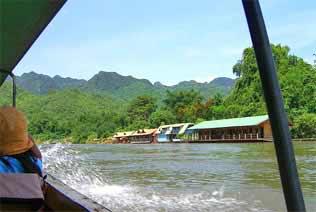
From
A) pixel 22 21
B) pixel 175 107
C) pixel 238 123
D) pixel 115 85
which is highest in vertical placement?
pixel 115 85

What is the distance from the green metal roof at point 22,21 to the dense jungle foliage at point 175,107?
26.0m

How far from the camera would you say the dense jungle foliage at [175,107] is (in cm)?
3416

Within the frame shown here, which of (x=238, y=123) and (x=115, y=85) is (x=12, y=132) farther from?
(x=115, y=85)

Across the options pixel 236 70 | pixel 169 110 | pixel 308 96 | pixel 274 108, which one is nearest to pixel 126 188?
pixel 274 108

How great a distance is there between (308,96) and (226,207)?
3149 cm

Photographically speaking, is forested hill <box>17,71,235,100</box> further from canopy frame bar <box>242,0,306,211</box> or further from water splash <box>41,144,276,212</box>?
canopy frame bar <box>242,0,306,211</box>

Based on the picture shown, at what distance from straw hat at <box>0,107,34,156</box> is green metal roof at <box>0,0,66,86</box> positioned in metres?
0.78

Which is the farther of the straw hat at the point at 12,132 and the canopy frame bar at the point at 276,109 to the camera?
the straw hat at the point at 12,132

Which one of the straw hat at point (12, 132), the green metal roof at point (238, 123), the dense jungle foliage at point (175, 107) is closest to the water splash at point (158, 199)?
the straw hat at point (12, 132)

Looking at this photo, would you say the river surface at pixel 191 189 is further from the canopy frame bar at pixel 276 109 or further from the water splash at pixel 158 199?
the canopy frame bar at pixel 276 109

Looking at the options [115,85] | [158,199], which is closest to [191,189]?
[158,199]

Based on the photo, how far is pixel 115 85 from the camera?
3932 inches

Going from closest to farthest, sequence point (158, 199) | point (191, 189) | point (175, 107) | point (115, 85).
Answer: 1. point (158, 199)
2. point (191, 189)
3. point (175, 107)
4. point (115, 85)

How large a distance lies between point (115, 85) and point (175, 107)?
44.3 m
